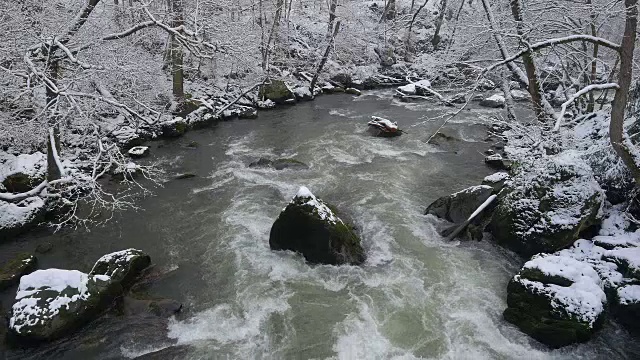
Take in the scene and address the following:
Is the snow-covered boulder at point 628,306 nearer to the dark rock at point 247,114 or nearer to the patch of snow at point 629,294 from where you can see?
the patch of snow at point 629,294

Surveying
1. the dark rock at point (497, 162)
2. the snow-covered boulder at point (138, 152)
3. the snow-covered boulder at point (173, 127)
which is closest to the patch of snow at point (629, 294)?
the dark rock at point (497, 162)

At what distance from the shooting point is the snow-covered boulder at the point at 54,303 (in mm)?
6410

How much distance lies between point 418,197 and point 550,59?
579cm

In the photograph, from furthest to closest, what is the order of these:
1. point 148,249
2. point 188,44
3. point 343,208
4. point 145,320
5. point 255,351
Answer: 1. point 343,208
2. point 148,249
3. point 188,44
4. point 145,320
5. point 255,351

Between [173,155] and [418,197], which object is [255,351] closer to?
[418,197]

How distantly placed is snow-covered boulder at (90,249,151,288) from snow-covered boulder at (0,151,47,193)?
4.42 metres

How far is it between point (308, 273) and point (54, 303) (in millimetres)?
4507

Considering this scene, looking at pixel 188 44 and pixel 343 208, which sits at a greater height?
pixel 188 44

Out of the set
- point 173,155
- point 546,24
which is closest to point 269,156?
point 173,155

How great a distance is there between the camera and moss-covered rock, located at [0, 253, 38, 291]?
313 inches

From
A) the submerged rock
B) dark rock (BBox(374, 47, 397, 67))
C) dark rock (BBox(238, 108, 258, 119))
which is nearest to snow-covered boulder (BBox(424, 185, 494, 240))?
the submerged rock

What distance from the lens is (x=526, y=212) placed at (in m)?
9.01

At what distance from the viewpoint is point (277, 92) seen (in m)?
22.5

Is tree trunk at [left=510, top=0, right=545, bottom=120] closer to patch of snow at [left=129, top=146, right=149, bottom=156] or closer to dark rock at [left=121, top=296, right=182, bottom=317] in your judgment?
dark rock at [left=121, top=296, right=182, bottom=317]
